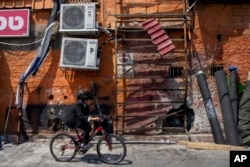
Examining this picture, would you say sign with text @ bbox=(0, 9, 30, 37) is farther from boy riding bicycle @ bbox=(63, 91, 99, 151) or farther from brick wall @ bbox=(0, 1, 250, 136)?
boy riding bicycle @ bbox=(63, 91, 99, 151)

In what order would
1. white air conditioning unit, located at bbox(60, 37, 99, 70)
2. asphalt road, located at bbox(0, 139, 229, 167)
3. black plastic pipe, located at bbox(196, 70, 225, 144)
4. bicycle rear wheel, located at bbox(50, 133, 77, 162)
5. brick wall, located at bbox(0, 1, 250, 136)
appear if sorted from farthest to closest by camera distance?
brick wall, located at bbox(0, 1, 250, 136), white air conditioning unit, located at bbox(60, 37, 99, 70), black plastic pipe, located at bbox(196, 70, 225, 144), bicycle rear wheel, located at bbox(50, 133, 77, 162), asphalt road, located at bbox(0, 139, 229, 167)

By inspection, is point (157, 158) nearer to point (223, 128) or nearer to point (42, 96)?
point (223, 128)

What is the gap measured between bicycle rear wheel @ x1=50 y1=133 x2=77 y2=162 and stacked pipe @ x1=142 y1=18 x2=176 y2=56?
137 inches

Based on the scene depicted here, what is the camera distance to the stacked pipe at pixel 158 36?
10203mm

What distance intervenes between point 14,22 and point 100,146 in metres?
4.97

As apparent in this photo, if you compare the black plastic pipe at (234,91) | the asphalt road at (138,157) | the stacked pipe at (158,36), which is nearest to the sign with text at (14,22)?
the asphalt road at (138,157)

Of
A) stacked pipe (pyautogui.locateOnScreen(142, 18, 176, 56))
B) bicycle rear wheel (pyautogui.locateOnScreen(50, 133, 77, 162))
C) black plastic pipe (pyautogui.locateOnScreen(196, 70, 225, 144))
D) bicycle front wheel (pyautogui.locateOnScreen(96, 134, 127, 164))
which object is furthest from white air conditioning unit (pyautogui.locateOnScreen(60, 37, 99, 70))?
black plastic pipe (pyautogui.locateOnScreen(196, 70, 225, 144))

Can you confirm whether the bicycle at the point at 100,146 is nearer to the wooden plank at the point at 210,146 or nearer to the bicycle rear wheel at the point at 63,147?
the bicycle rear wheel at the point at 63,147

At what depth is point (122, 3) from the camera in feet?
35.8

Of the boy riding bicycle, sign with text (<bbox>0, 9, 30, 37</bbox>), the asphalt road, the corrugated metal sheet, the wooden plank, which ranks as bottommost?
the asphalt road

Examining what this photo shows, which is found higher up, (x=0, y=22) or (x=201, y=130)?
(x=0, y=22)

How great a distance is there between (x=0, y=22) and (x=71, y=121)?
14.9 feet

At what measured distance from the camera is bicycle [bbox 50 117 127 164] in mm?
8156

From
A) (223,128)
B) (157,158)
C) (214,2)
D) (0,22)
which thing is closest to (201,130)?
(223,128)
